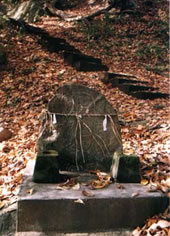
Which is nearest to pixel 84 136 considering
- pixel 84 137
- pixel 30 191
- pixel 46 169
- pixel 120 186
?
pixel 84 137

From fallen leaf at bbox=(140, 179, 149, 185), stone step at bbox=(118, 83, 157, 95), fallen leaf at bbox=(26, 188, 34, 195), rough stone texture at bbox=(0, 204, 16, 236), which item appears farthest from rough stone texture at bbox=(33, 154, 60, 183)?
stone step at bbox=(118, 83, 157, 95)

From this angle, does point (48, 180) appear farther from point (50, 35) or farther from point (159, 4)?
point (159, 4)

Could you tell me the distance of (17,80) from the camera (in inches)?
365

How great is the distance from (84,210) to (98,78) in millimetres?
6551

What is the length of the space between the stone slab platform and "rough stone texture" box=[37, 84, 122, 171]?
2.36 ft

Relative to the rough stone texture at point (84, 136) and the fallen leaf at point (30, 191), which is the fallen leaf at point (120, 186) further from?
the fallen leaf at point (30, 191)

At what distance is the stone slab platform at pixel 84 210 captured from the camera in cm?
324

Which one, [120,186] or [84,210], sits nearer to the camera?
[84,210]

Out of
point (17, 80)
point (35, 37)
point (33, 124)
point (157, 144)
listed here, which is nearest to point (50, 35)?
point (35, 37)

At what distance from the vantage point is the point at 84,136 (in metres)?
4.04

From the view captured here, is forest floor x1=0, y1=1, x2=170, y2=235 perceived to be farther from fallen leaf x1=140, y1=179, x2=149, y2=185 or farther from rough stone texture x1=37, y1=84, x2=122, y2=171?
rough stone texture x1=37, y1=84, x2=122, y2=171

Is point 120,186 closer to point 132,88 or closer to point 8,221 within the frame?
point 8,221

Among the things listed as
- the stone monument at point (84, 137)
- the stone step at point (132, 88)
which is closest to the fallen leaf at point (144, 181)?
the stone monument at point (84, 137)

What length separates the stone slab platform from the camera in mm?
3236
